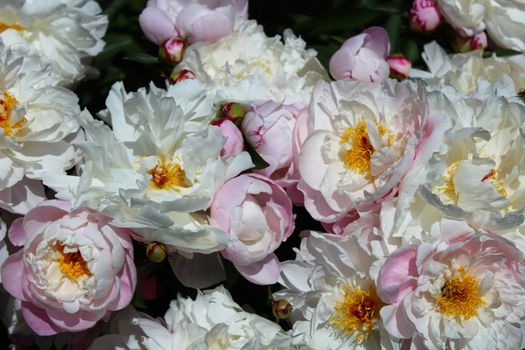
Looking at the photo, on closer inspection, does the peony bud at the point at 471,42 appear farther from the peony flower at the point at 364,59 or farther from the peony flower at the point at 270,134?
the peony flower at the point at 270,134

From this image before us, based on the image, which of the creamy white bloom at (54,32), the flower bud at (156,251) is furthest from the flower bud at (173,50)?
the flower bud at (156,251)

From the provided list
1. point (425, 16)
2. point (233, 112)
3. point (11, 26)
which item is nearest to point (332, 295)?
point (233, 112)

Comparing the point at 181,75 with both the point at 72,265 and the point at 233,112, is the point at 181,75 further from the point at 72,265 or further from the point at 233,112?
the point at 72,265

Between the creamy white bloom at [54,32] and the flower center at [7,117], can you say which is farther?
the creamy white bloom at [54,32]

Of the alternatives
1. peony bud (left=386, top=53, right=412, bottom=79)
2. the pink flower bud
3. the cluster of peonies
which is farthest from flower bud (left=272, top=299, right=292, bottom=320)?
the pink flower bud

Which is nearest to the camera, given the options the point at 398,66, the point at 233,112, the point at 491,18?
the point at 233,112

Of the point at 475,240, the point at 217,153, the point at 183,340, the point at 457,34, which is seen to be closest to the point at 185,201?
the point at 217,153
